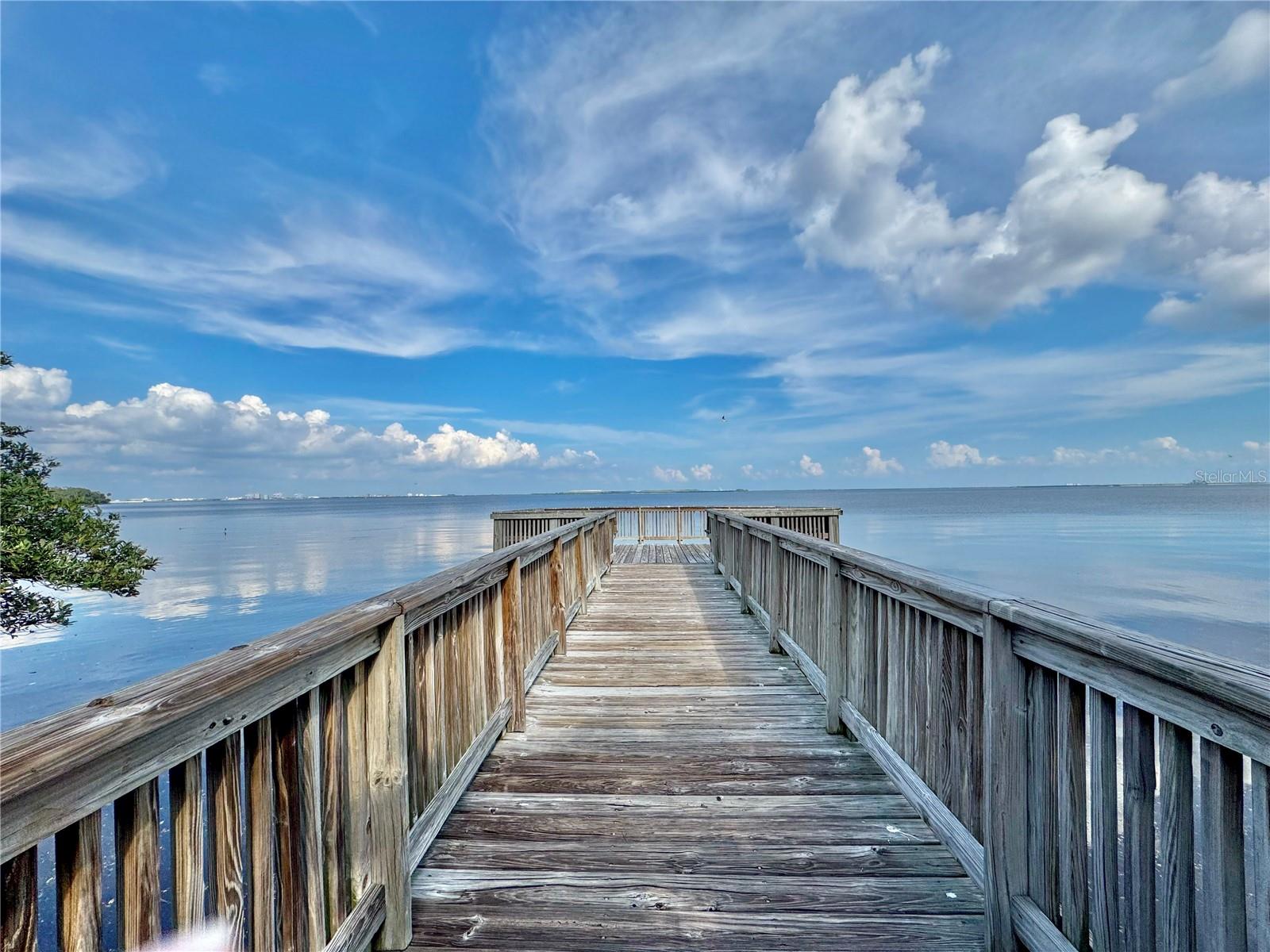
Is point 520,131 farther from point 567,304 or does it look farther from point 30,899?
point 30,899

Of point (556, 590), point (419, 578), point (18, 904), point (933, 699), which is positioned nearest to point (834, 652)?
point (933, 699)

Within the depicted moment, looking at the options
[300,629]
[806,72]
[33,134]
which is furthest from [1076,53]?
[33,134]

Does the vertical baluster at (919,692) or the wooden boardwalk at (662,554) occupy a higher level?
the vertical baluster at (919,692)

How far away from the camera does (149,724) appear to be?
89 cm

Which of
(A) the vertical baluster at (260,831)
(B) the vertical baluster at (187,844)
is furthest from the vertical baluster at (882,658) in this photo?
(B) the vertical baluster at (187,844)

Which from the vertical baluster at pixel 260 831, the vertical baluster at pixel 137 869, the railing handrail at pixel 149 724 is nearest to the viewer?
the railing handrail at pixel 149 724

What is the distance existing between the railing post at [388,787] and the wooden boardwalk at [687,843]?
5.7 inches

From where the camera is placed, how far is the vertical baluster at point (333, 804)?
1.55 meters

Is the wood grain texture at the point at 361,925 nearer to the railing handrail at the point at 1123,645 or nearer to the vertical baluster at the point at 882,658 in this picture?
the railing handrail at the point at 1123,645

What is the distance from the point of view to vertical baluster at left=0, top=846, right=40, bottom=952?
0.73 meters

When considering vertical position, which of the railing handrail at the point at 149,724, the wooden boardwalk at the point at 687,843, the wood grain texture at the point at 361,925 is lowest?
the wooden boardwalk at the point at 687,843

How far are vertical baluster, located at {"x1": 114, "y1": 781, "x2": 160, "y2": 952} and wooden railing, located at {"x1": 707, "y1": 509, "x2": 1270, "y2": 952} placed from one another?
1951mm

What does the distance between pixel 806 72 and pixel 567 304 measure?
17552mm

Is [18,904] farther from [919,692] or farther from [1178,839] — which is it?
[919,692]
